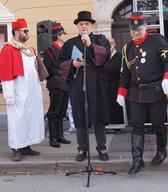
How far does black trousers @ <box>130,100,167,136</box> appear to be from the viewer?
6352 millimetres

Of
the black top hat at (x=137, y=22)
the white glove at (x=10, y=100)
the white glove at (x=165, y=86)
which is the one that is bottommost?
the white glove at (x=10, y=100)

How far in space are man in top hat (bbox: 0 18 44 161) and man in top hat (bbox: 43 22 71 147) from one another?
654mm

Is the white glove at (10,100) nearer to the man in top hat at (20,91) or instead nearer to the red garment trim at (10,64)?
the man in top hat at (20,91)

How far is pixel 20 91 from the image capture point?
7.04 metres

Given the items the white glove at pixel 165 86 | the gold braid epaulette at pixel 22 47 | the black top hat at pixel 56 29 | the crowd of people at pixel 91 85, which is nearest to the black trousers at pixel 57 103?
the crowd of people at pixel 91 85

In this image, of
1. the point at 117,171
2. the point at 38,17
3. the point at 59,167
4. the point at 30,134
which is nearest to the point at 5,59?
the point at 30,134

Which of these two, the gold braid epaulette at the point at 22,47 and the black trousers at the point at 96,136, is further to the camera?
the gold braid epaulette at the point at 22,47

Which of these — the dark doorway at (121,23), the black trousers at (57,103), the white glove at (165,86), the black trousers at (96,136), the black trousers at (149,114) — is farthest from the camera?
the dark doorway at (121,23)

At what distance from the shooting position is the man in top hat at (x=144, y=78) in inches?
246

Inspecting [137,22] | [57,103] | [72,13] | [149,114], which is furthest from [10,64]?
[72,13]

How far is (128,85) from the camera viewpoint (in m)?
6.58

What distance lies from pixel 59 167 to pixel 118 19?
4.30 m

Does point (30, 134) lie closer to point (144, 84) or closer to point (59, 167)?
point (59, 167)

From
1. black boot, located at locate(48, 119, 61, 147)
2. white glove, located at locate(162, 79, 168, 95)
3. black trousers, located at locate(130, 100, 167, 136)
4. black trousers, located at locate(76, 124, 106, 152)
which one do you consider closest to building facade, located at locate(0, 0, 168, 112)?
black boot, located at locate(48, 119, 61, 147)
